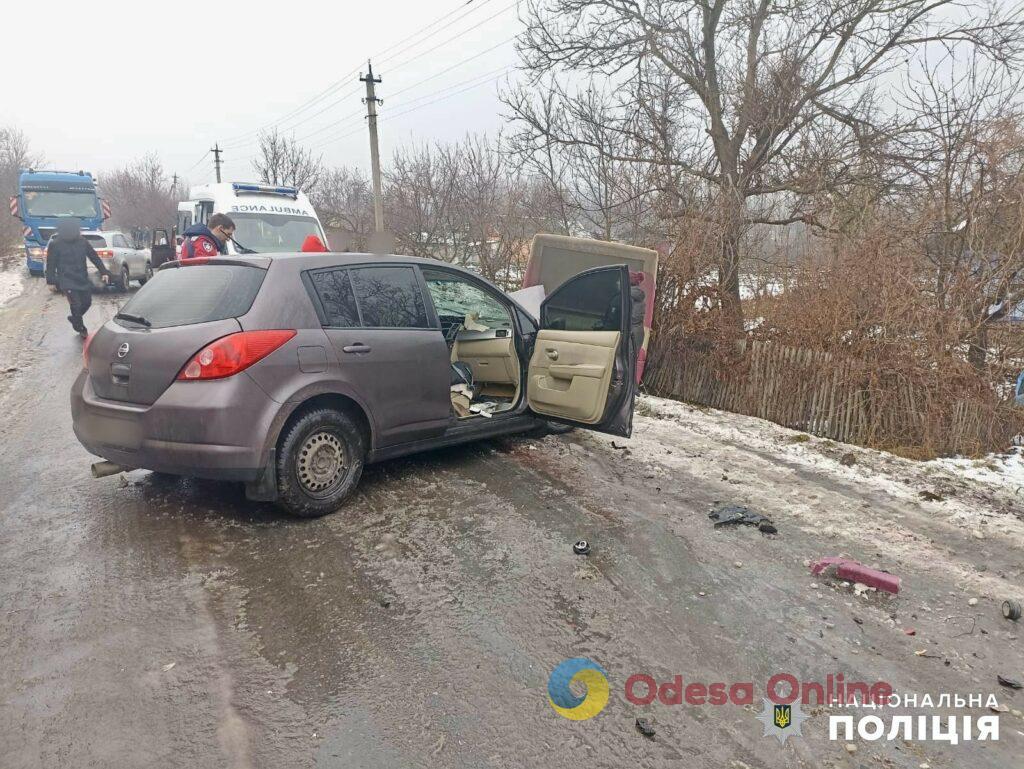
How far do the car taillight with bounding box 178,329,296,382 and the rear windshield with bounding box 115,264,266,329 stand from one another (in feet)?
0.69

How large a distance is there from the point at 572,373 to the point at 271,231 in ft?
26.4

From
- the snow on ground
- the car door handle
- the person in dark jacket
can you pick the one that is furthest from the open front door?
the person in dark jacket

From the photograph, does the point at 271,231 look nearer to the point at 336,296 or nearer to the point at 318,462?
the point at 336,296

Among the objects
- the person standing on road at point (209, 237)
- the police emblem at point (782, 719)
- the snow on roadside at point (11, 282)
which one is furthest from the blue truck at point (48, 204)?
the police emblem at point (782, 719)

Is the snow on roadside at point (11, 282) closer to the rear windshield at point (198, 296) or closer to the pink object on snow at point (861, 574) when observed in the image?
the rear windshield at point (198, 296)

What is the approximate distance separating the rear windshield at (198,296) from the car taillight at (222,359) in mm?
209

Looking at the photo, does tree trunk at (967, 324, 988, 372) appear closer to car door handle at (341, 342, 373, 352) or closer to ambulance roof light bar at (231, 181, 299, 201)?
car door handle at (341, 342, 373, 352)

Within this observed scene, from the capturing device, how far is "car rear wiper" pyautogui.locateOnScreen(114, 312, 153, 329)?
399 centimetres

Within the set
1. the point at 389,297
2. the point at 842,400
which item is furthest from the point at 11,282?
the point at 842,400

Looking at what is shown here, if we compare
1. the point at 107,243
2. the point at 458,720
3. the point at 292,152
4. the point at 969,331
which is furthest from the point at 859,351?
the point at 292,152

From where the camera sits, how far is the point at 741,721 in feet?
7.97

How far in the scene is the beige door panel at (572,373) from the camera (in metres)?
4.76

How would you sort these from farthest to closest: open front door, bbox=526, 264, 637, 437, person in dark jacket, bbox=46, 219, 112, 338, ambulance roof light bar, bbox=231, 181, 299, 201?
ambulance roof light bar, bbox=231, 181, 299, 201
person in dark jacket, bbox=46, 219, 112, 338
open front door, bbox=526, 264, 637, 437

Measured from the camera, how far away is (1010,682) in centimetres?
274
